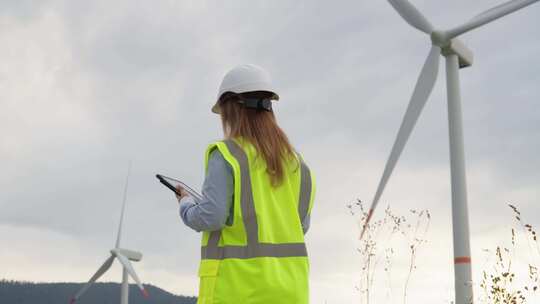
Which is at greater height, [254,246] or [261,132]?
[261,132]

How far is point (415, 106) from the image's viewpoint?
32.1 ft

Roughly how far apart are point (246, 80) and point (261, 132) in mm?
354

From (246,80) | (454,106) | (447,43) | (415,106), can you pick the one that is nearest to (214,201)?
(246,80)

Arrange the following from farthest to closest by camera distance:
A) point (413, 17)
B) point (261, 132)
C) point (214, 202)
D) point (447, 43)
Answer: point (413, 17) < point (447, 43) < point (261, 132) < point (214, 202)

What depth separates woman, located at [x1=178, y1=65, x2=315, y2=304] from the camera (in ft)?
12.8

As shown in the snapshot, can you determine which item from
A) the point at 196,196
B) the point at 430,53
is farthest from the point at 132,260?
the point at 196,196

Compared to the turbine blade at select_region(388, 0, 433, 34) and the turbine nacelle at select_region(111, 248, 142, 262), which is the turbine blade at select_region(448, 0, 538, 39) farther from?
the turbine nacelle at select_region(111, 248, 142, 262)

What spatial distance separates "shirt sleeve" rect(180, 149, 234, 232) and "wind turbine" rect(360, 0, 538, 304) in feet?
13.6

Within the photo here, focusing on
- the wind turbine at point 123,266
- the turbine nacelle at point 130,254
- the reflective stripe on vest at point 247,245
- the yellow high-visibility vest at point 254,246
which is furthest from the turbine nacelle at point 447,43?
the turbine nacelle at point 130,254

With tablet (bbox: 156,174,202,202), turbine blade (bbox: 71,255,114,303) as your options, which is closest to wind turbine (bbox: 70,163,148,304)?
turbine blade (bbox: 71,255,114,303)

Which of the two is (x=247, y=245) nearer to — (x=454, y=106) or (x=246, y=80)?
(x=246, y=80)

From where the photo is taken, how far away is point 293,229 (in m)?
4.10

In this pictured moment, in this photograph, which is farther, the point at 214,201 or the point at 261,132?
the point at 261,132

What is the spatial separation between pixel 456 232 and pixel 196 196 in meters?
5.63
